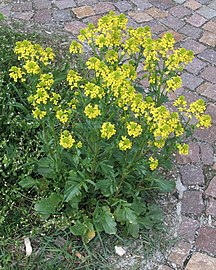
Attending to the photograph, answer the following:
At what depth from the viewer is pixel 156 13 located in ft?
15.0

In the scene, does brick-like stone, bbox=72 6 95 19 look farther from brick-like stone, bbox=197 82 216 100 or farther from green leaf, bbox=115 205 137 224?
green leaf, bbox=115 205 137 224

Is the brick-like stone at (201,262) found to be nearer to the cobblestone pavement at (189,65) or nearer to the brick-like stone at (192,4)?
the cobblestone pavement at (189,65)

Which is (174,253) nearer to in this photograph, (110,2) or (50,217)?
(50,217)

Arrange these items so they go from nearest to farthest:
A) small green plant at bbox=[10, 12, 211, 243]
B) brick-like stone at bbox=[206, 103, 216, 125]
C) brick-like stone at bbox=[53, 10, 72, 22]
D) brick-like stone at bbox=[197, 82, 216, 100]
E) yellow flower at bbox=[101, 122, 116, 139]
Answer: yellow flower at bbox=[101, 122, 116, 139]
small green plant at bbox=[10, 12, 211, 243]
brick-like stone at bbox=[206, 103, 216, 125]
brick-like stone at bbox=[197, 82, 216, 100]
brick-like stone at bbox=[53, 10, 72, 22]

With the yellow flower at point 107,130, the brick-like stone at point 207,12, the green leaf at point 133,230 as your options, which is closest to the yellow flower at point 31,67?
the yellow flower at point 107,130

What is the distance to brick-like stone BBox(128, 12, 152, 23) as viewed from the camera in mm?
4477

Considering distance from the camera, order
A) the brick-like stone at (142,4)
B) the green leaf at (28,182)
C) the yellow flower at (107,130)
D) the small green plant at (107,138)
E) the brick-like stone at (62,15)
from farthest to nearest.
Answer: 1. the brick-like stone at (142,4)
2. the brick-like stone at (62,15)
3. the green leaf at (28,182)
4. the small green plant at (107,138)
5. the yellow flower at (107,130)

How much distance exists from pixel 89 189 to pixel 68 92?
2.76ft

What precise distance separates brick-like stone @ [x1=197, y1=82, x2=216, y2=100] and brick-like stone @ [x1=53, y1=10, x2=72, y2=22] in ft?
4.38

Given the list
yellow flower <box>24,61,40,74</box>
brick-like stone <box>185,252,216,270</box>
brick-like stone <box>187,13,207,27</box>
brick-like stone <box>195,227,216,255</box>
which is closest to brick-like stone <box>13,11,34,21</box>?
brick-like stone <box>187,13,207,27</box>

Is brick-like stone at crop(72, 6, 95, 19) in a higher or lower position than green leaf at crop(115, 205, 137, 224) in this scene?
higher

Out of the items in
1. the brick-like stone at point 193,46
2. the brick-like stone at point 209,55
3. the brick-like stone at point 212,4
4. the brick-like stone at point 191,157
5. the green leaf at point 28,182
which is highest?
the brick-like stone at point 212,4

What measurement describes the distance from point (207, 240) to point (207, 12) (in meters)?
2.40

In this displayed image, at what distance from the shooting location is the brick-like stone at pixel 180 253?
2922mm
